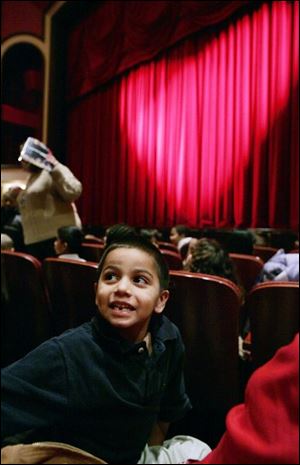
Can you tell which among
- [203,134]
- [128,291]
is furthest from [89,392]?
[203,134]

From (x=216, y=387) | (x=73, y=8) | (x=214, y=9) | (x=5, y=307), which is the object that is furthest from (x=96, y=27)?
(x=216, y=387)

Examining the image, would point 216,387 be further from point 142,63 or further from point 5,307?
point 142,63

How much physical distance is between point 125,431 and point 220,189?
4.07 metres

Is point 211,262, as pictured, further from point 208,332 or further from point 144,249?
point 144,249

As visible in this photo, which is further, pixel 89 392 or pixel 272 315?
pixel 272 315

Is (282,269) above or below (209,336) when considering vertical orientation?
above

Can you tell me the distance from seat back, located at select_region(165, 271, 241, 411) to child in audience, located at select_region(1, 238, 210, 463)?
285 mm

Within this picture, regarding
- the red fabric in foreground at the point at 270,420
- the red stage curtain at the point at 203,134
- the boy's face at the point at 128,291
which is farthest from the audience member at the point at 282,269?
the red stage curtain at the point at 203,134

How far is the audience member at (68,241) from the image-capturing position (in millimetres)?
1902

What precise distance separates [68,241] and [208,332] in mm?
935

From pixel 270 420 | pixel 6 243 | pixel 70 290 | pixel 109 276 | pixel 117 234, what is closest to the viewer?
pixel 270 420

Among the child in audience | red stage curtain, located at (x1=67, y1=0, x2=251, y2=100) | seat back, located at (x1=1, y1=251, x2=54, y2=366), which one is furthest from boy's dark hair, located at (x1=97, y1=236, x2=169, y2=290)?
red stage curtain, located at (x1=67, y1=0, x2=251, y2=100)

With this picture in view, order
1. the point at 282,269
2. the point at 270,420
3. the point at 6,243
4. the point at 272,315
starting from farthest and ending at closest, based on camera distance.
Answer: the point at 6,243 → the point at 282,269 → the point at 272,315 → the point at 270,420

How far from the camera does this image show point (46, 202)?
2.00 metres
